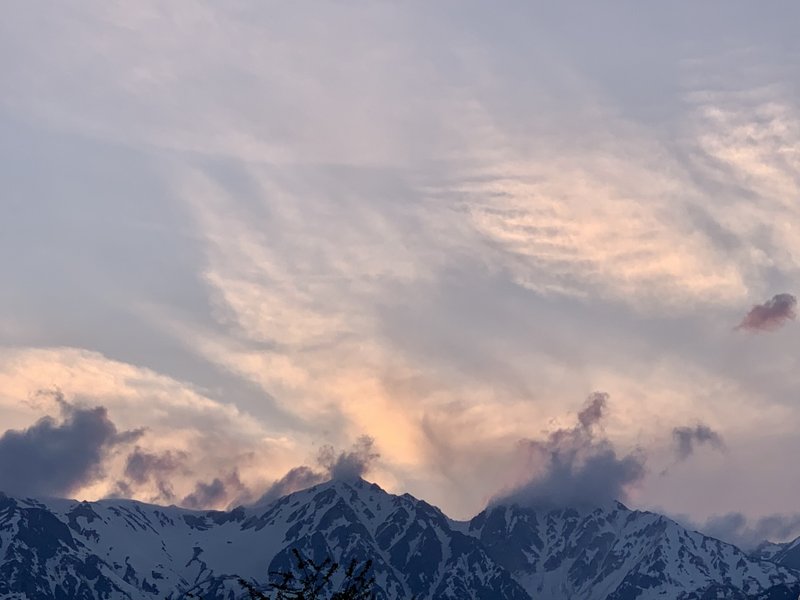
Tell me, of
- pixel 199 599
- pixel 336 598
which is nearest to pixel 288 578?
pixel 336 598

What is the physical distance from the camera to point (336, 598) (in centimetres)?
4978

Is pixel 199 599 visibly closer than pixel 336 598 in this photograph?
No

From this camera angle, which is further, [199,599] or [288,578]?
[199,599]

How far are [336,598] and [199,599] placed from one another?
12612 millimetres

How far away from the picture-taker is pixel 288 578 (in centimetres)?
4881

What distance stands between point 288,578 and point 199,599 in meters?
12.9

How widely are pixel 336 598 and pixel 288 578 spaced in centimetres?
213

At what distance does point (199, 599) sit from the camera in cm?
6034

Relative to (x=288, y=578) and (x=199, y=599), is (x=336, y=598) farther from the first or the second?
(x=199, y=599)
